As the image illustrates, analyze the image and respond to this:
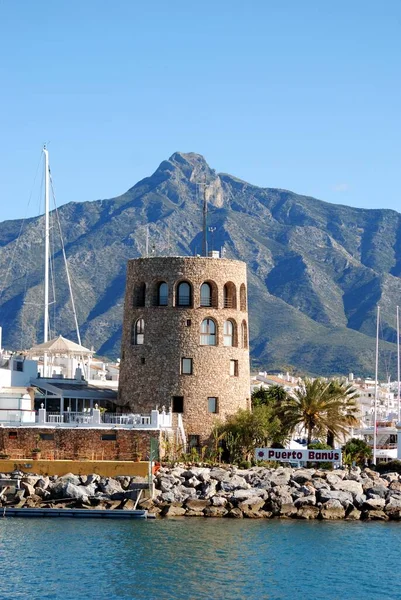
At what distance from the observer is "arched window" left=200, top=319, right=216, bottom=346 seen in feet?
201

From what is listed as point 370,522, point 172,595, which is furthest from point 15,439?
point 172,595

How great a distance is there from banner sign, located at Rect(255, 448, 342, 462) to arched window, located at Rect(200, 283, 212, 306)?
7.34 metres

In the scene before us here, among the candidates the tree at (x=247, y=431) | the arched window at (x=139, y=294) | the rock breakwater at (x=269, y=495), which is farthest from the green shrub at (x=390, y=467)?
the arched window at (x=139, y=294)

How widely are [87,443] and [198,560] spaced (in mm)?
14243

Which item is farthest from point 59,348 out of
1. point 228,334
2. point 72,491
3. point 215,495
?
point 215,495

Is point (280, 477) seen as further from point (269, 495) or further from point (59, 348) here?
point (59, 348)

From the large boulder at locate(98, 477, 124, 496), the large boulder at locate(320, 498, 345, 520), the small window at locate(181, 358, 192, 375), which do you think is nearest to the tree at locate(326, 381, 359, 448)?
the small window at locate(181, 358, 192, 375)

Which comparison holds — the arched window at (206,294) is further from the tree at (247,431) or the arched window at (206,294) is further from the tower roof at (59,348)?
the tower roof at (59,348)

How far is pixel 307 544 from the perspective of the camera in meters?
45.8

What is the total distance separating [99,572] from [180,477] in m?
13.6

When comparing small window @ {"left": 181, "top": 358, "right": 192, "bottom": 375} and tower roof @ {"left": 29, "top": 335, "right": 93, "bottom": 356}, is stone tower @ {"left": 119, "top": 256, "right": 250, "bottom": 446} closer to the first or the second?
small window @ {"left": 181, "top": 358, "right": 192, "bottom": 375}

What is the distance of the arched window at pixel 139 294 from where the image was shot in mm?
62075

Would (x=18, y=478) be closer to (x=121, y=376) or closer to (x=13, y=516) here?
(x=13, y=516)

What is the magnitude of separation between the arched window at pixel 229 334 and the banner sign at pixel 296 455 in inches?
227
